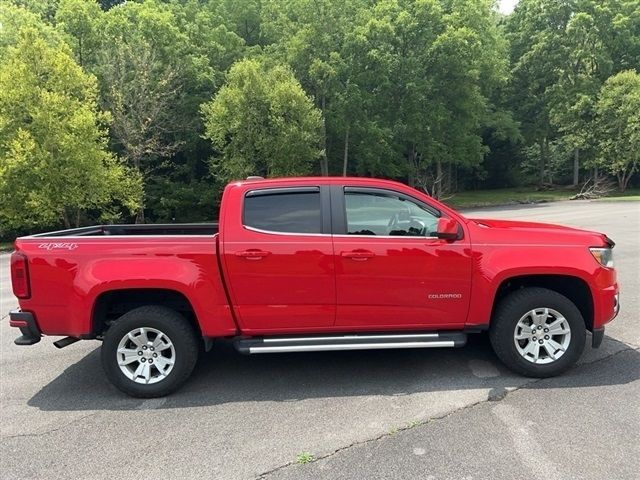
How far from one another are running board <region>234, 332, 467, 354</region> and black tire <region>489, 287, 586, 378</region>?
0.39 m

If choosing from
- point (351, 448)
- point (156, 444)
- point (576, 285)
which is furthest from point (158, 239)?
point (576, 285)

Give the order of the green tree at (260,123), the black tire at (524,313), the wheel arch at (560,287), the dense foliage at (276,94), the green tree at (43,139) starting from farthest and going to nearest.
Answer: the green tree at (260,123), the dense foliage at (276,94), the green tree at (43,139), the wheel arch at (560,287), the black tire at (524,313)

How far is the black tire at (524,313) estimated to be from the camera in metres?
4.64

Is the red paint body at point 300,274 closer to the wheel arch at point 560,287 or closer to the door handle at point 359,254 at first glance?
the door handle at point 359,254

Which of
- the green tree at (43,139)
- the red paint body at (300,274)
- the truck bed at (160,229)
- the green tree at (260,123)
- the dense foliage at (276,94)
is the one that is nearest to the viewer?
the red paint body at (300,274)

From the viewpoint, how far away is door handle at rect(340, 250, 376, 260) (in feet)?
14.9

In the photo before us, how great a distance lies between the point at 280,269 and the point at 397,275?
1054 millimetres

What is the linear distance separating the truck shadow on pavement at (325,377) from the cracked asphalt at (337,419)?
0.06 feet

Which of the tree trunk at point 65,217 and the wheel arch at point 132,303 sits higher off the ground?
the wheel arch at point 132,303

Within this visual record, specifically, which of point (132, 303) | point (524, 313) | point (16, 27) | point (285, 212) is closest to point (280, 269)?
point (285, 212)

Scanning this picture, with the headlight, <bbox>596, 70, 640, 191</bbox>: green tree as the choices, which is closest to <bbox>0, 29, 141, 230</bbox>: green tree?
the headlight

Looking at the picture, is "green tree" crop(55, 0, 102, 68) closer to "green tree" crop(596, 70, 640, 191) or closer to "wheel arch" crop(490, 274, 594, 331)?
"wheel arch" crop(490, 274, 594, 331)

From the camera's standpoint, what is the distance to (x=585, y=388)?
4.44 meters

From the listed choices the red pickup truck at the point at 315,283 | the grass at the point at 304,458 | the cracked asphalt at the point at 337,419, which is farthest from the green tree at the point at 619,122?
the grass at the point at 304,458
